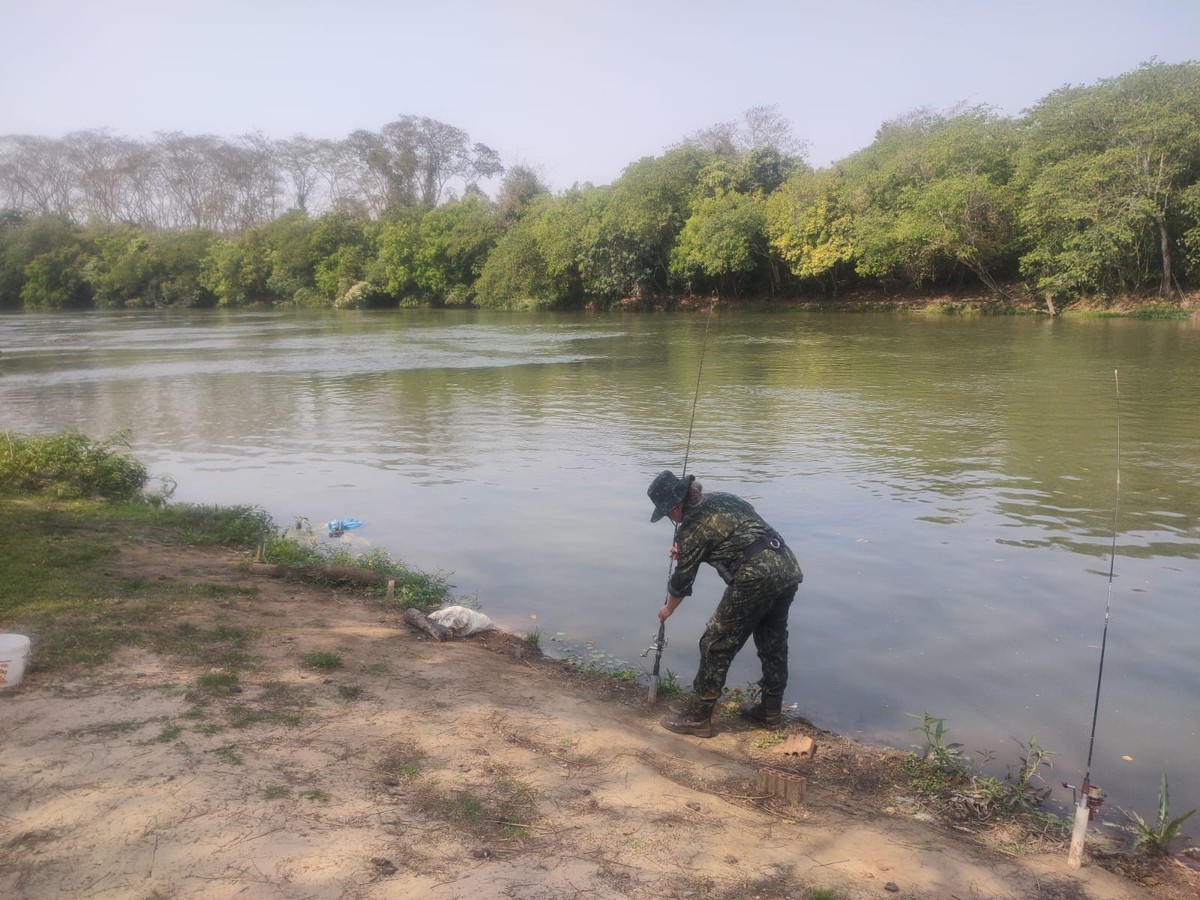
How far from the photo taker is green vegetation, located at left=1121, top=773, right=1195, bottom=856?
3926mm

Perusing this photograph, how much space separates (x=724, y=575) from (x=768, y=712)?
88cm

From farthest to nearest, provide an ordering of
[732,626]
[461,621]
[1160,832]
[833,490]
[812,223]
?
[812,223] → [833,490] → [461,621] → [732,626] → [1160,832]

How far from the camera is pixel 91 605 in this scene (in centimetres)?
579

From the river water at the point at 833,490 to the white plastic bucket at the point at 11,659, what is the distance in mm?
3271

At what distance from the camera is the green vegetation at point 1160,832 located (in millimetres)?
3926

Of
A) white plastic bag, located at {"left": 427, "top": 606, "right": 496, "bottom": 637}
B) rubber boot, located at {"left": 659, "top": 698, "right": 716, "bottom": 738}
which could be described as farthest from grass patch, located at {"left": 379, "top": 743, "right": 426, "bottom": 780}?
white plastic bag, located at {"left": 427, "top": 606, "right": 496, "bottom": 637}

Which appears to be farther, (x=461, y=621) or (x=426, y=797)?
(x=461, y=621)

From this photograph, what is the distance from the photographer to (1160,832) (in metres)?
3.96

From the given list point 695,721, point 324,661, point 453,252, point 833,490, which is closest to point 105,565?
point 324,661

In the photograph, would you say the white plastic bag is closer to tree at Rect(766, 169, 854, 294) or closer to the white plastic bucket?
the white plastic bucket

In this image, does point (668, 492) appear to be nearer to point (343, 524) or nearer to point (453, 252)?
point (343, 524)

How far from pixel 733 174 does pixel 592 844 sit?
171 feet

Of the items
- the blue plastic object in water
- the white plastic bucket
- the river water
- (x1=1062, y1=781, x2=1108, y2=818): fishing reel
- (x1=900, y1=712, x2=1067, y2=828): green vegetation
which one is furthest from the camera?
the blue plastic object in water

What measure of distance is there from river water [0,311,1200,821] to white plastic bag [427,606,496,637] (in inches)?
19.4
